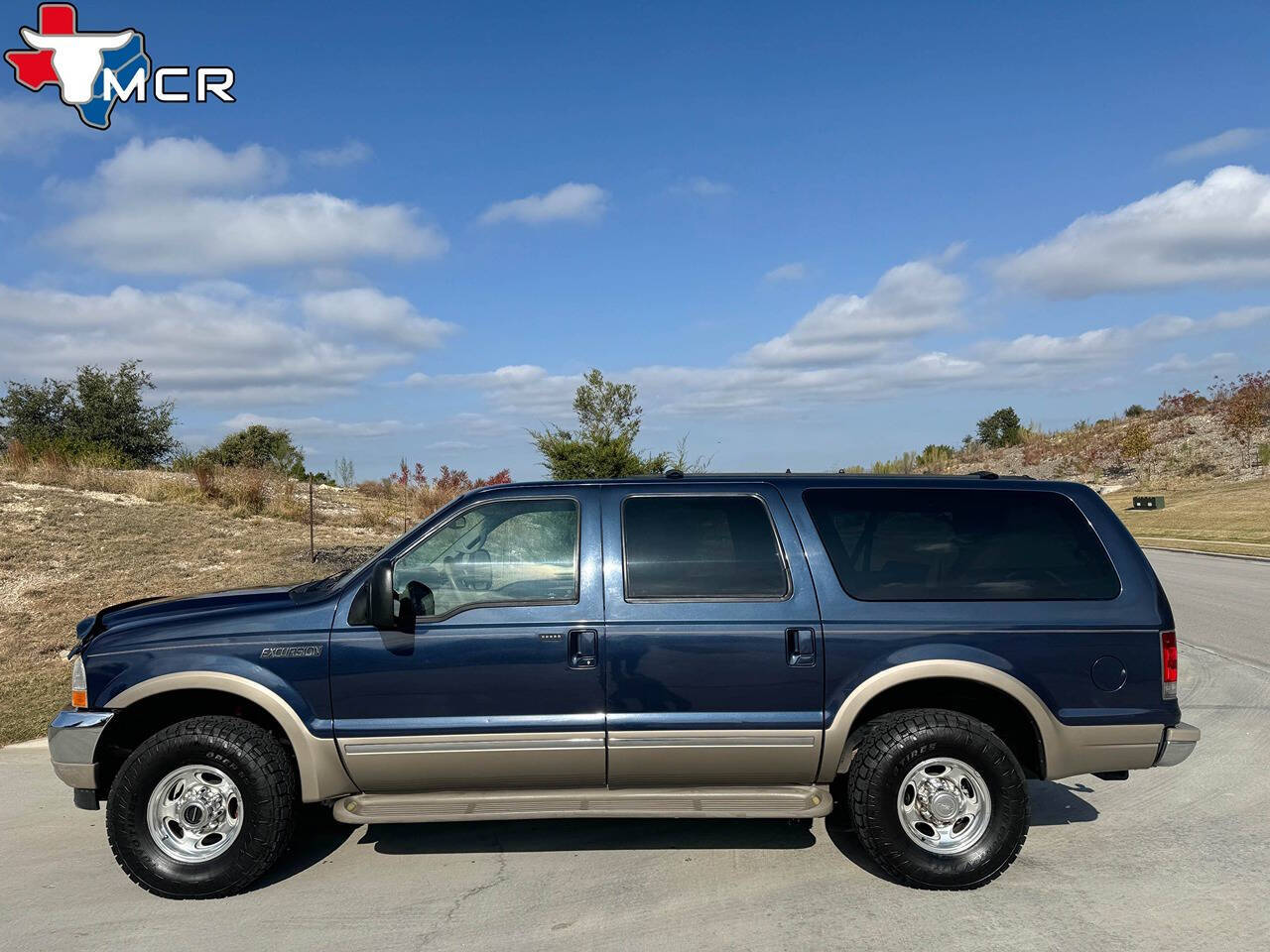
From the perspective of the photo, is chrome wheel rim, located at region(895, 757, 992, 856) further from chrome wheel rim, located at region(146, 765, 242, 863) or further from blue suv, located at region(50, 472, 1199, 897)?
chrome wheel rim, located at region(146, 765, 242, 863)

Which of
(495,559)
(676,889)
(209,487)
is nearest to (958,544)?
(676,889)

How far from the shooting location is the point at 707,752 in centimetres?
447

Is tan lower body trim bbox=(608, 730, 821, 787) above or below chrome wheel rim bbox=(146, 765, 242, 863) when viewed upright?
above

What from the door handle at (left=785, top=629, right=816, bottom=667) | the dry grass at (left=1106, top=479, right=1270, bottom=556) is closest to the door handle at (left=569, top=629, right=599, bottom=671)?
the door handle at (left=785, top=629, right=816, bottom=667)

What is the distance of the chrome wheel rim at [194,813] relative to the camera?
4441 millimetres

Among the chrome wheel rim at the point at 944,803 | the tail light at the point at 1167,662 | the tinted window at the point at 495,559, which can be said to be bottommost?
the chrome wheel rim at the point at 944,803

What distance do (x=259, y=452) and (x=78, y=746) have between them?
2820 centimetres

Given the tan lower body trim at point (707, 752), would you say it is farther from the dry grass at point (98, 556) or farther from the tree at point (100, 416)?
the tree at point (100, 416)

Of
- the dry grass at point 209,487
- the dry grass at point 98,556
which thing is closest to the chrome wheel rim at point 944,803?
the dry grass at point 98,556

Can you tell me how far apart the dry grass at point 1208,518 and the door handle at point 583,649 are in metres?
21.4

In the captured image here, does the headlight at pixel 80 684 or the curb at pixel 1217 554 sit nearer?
the headlight at pixel 80 684

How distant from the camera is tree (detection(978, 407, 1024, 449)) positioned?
59.4 meters

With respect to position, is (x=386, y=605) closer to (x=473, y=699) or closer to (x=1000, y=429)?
(x=473, y=699)

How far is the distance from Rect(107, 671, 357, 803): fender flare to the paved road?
55cm
